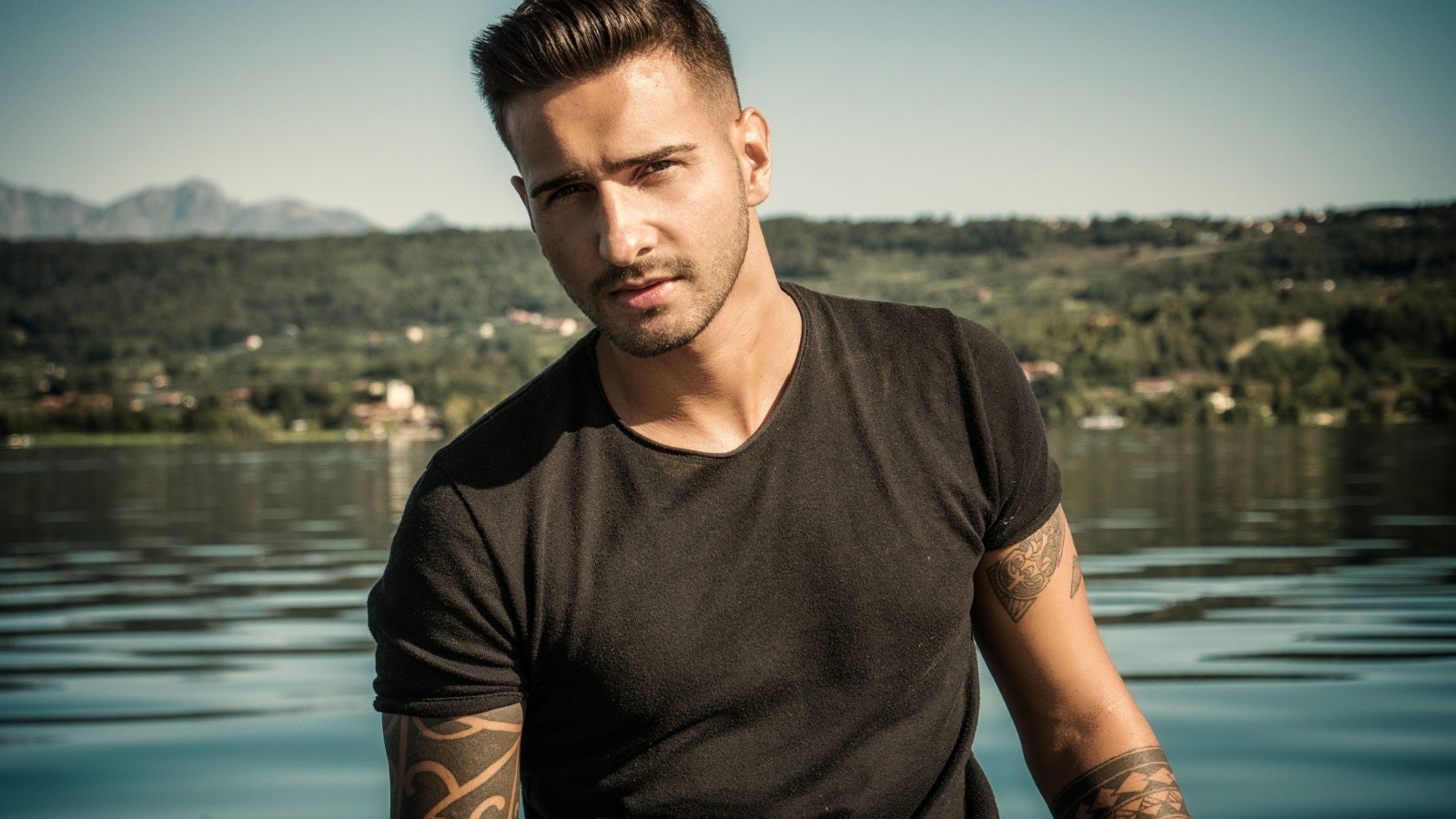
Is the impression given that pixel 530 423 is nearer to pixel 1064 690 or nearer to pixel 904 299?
pixel 1064 690

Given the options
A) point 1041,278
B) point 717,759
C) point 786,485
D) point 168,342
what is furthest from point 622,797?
point 168,342

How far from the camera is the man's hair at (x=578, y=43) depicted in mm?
1898

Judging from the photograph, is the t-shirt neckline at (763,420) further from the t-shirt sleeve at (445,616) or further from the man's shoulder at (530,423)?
the t-shirt sleeve at (445,616)

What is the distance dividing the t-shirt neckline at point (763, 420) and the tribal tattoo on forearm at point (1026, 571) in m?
0.42

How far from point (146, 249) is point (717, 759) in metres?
185

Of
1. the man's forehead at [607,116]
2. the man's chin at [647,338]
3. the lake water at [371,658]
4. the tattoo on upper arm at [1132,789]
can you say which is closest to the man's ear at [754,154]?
the man's forehead at [607,116]

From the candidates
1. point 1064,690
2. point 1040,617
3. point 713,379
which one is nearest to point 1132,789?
point 1064,690

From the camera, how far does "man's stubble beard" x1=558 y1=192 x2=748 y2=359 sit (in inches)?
76.4

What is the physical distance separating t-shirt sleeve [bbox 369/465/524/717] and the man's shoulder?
46mm

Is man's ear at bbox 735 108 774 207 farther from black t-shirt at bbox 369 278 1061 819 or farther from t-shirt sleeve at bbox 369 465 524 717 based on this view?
t-shirt sleeve at bbox 369 465 524 717

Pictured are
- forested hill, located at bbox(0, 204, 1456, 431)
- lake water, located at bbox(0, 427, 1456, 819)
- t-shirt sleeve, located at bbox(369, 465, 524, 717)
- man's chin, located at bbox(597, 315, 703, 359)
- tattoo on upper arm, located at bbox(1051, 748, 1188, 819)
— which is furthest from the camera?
forested hill, located at bbox(0, 204, 1456, 431)

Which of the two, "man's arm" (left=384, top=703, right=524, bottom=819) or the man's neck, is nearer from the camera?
"man's arm" (left=384, top=703, right=524, bottom=819)

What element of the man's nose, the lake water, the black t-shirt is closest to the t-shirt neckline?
the black t-shirt

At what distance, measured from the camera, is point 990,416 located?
80.2 inches
